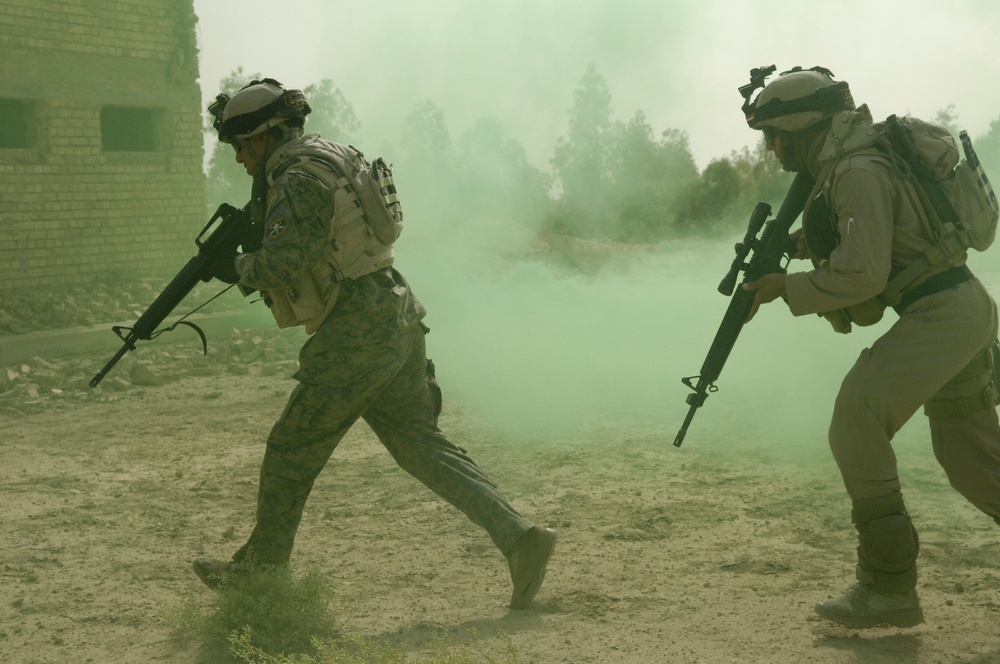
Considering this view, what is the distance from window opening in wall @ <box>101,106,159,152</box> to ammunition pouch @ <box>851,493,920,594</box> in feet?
38.0

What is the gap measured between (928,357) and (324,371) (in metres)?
1.95

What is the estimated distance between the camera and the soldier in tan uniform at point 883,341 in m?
3.03

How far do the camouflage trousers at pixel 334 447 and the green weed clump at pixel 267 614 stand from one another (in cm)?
14

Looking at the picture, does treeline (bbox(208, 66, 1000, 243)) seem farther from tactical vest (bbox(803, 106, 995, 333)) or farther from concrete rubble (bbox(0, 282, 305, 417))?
tactical vest (bbox(803, 106, 995, 333))

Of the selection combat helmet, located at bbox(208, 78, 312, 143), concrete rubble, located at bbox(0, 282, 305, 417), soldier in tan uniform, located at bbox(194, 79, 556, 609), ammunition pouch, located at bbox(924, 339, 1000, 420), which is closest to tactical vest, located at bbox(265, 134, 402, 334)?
soldier in tan uniform, located at bbox(194, 79, 556, 609)

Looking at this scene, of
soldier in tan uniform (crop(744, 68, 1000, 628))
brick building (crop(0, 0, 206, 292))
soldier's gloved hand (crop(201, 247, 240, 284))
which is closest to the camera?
soldier in tan uniform (crop(744, 68, 1000, 628))

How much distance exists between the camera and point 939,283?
311cm

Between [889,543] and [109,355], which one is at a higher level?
[109,355]

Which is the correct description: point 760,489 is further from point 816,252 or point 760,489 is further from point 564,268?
point 564,268

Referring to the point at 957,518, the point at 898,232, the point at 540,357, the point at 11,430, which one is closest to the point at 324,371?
the point at 898,232

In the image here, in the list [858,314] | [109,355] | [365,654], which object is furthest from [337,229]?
[109,355]

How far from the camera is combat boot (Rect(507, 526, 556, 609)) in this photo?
3.51 metres

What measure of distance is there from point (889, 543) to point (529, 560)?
3.89 feet

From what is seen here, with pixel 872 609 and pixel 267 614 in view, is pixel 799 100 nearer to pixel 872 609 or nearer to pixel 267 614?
pixel 872 609
